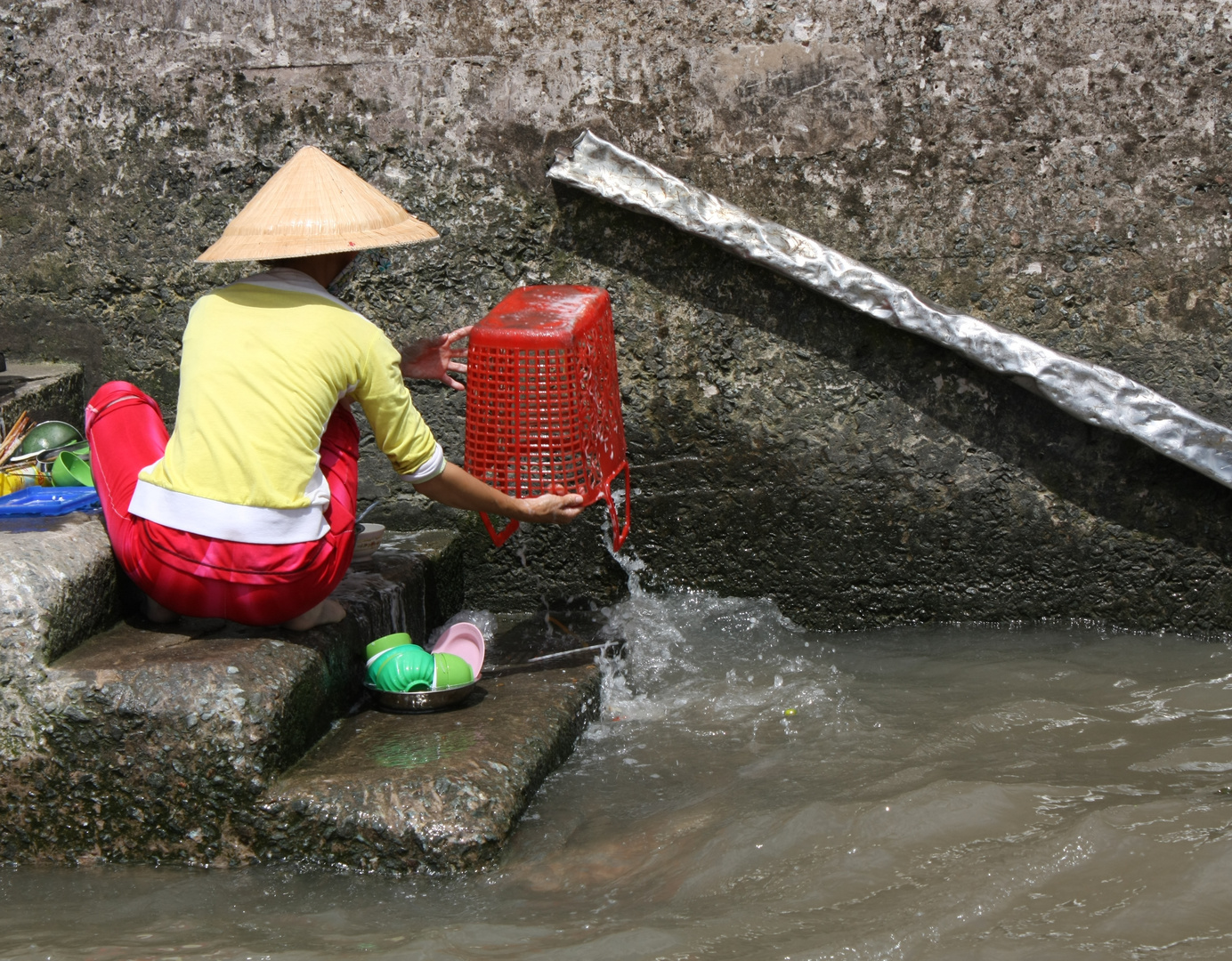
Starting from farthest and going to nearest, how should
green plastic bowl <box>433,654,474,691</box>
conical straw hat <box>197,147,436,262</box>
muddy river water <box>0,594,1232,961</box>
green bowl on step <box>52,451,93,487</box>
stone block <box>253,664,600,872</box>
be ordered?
green bowl on step <box>52,451,93,487</box>
green plastic bowl <box>433,654,474,691</box>
conical straw hat <box>197,147,436,262</box>
stone block <box>253,664,600,872</box>
muddy river water <box>0,594,1232,961</box>

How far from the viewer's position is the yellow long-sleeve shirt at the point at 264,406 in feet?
9.68

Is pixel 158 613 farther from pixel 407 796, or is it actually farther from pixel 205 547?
pixel 407 796

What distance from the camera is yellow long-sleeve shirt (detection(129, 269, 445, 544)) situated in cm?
295

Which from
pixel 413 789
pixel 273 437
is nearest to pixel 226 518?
pixel 273 437

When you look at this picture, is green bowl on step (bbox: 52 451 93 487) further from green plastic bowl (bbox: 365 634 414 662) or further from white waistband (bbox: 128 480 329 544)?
green plastic bowl (bbox: 365 634 414 662)

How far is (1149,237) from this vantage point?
3.87m

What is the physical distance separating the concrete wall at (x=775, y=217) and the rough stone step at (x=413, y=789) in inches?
48.5

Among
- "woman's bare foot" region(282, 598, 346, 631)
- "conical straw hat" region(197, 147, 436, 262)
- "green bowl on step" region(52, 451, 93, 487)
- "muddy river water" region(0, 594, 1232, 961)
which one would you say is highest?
"conical straw hat" region(197, 147, 436, 262)

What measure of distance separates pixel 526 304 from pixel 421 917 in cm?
186

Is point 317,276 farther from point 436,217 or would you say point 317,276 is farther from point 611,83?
point 611,83

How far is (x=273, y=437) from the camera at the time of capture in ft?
9.71

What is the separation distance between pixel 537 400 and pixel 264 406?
2.77ft

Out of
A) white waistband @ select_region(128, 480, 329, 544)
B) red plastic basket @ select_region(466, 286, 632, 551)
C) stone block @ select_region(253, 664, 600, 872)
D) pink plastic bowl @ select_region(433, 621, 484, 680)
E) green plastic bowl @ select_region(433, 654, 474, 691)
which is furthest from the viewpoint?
pink plastic bowl @ select_region(433, 621, 484, 680)

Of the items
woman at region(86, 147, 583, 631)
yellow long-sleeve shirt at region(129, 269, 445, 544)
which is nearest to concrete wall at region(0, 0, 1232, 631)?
woman at region(86, 147, 583, 631)
